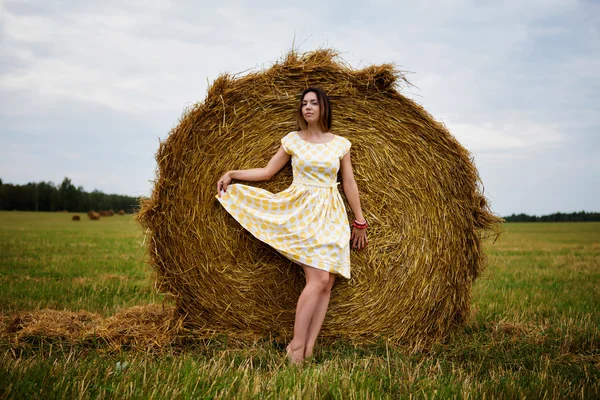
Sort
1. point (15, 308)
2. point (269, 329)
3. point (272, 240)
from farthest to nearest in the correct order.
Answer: point (15, 308)
point (269, 329)
point (272, 240)

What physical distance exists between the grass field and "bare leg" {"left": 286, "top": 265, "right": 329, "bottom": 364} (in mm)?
160

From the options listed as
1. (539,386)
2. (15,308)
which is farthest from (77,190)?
(539,386)

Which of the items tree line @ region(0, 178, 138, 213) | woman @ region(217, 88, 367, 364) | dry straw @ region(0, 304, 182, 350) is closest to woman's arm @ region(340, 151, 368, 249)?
woman @ region(217, 88, 367, 364)

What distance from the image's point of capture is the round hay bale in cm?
416

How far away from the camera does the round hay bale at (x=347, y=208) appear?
4156 mm

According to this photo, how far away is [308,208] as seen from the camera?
12.7 feet

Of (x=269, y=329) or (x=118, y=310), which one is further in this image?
(x=118, y=310)

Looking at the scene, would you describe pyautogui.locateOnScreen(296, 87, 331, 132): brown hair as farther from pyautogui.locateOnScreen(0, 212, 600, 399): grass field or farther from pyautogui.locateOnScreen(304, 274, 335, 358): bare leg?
pyautogui.locateOnScreen(0, 212, 600, 399): grass field

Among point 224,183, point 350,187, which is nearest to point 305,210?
point 350,187

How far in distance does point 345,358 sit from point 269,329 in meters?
0.85

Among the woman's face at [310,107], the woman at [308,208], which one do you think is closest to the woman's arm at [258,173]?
the woman at [308,208]

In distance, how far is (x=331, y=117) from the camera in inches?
158

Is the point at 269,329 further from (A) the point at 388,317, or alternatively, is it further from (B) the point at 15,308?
(B) the point at 15,308

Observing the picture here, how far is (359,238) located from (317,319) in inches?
30.9
